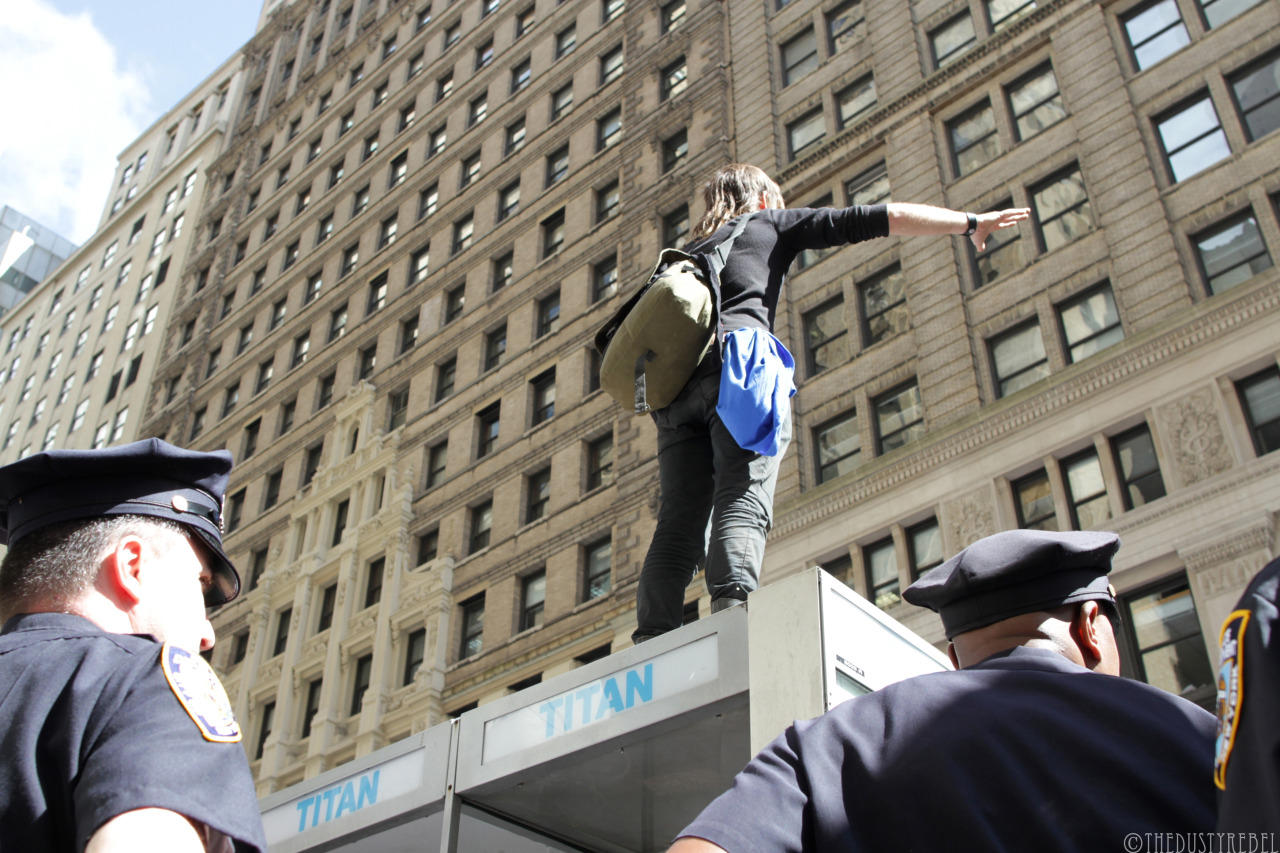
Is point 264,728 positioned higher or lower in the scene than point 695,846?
higher

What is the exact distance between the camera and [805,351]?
27.7 meters

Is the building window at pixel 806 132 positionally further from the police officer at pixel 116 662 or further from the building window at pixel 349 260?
the police officer at pixel 116 662

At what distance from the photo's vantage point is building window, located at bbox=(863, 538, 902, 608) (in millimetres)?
23031

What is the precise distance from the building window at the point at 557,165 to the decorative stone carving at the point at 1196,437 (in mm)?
22786

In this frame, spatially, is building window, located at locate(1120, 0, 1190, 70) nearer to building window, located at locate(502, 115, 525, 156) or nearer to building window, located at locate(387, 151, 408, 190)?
building window, located at locate(502, 115, 525, 156)

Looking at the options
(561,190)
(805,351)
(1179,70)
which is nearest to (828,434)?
(805,351)

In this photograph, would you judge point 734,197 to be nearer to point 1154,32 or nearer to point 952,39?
point 1154,32

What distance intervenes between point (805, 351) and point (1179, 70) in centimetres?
925

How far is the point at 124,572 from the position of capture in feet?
8.39

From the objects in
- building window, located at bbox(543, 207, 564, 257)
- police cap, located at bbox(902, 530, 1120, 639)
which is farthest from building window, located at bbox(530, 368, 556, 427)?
police cap, located at bbox(902, 530, 1120, 639)

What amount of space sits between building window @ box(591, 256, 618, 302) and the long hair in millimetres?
28068

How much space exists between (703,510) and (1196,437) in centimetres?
1675

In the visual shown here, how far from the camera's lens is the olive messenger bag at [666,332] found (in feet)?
17.5

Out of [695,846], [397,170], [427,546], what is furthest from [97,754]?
[397,170]
